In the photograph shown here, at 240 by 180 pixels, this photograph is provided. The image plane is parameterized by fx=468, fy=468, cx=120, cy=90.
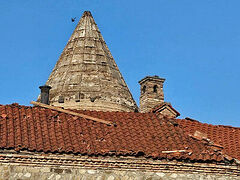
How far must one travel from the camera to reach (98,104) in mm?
17484

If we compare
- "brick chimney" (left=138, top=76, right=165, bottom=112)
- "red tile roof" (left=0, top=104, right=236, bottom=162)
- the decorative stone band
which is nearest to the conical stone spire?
"brick chimney" (left=138, top=76, right=165, bottom=112)

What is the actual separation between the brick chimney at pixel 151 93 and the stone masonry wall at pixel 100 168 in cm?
563

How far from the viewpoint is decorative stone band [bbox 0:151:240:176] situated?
11.2 metres

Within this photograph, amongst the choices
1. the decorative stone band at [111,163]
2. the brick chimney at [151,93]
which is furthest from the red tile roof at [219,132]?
the brick chimney at [151,93]

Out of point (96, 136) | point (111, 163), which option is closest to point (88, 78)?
point (96, 136)

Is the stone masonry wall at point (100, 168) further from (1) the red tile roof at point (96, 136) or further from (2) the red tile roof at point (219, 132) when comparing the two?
(2) the red tile roof at point (219, 132)

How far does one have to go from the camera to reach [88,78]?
18.2m

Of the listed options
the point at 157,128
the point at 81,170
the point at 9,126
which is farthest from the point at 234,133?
the point at 9,126

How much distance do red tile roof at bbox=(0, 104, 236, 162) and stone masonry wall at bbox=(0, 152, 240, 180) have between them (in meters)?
0.18

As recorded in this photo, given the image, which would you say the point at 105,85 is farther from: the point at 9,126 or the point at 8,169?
the point at 8,169

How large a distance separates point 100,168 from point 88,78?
7.03m

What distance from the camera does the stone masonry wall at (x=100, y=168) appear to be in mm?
11156

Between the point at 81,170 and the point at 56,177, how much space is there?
2.08ft

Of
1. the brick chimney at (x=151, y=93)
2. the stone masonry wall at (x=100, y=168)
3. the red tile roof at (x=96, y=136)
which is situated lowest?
the stone masonry wall at (x=100, y=168)
